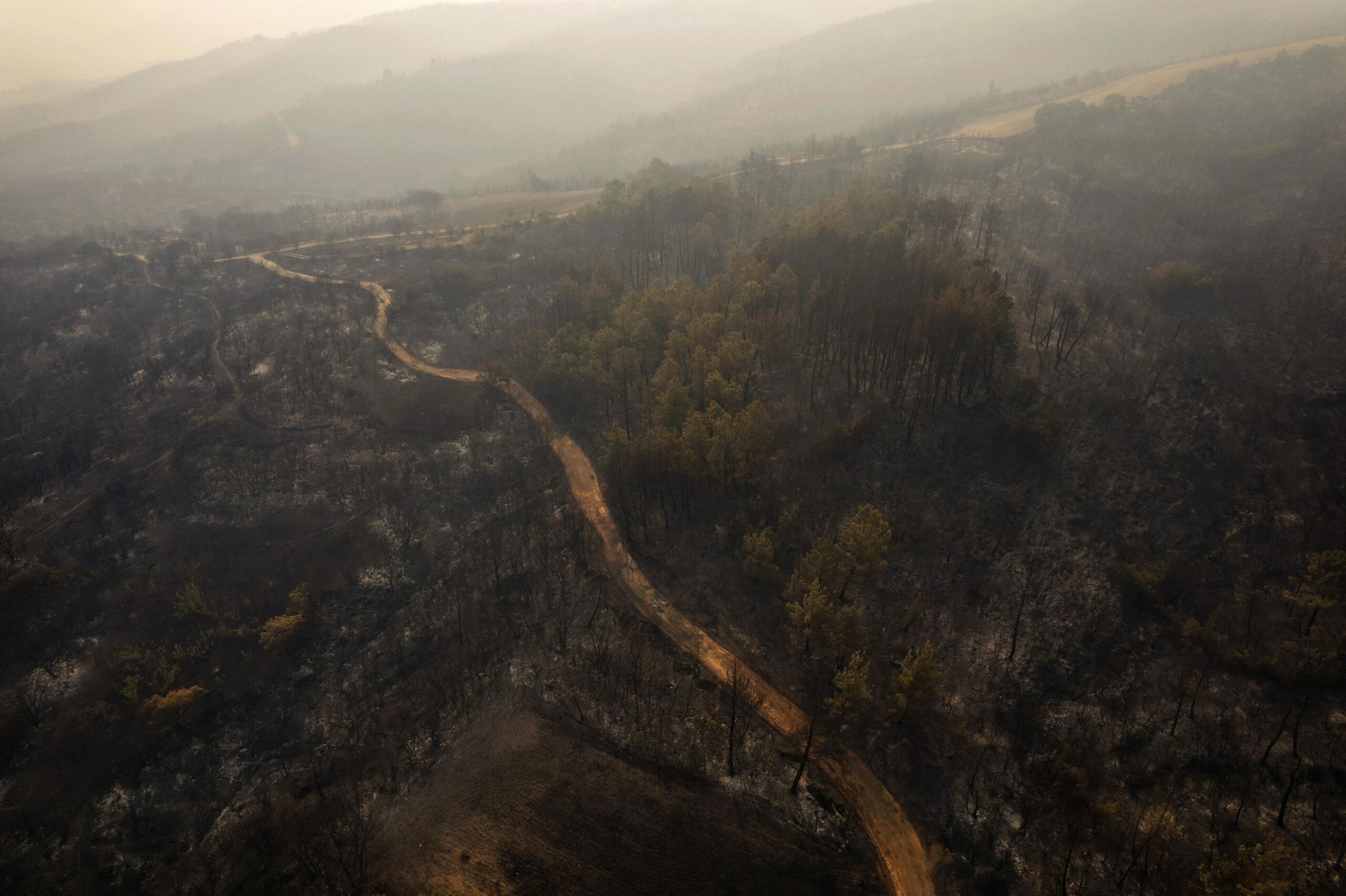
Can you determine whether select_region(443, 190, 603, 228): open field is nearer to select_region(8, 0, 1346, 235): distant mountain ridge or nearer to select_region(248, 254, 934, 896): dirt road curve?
select_region(8, 0, 1346, 235): distant mountain ridge

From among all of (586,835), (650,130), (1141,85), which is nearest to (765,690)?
(586,835)

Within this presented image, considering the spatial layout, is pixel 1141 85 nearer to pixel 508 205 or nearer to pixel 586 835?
pixel 508 205

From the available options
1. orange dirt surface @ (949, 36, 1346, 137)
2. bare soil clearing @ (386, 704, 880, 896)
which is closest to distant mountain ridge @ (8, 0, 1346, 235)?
orange dirt surface @ (949, 36, 1346, 137)

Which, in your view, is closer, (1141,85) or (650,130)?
(1141,85)

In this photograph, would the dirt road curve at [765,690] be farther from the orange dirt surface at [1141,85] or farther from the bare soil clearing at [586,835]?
the orange dirt surface at [1141,85]

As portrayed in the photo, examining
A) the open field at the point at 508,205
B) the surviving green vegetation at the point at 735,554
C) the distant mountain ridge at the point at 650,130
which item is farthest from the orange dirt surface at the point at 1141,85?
the open field at the point at 508,205

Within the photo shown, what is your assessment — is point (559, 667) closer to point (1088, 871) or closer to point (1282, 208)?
point (1088, 871)

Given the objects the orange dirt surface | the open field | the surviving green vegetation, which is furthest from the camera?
the open field
